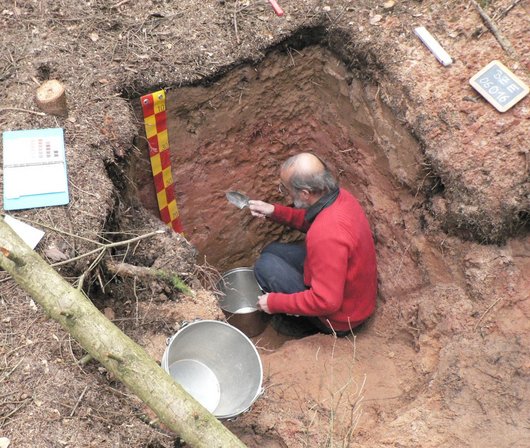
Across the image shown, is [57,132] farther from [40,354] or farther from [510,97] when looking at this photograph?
[510,97]

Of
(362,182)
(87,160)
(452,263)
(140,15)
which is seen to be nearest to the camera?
(87,160)

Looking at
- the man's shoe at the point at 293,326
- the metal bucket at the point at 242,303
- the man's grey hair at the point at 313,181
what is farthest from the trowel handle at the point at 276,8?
the man's shoe at the point at 293,326

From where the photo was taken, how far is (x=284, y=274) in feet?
14.6

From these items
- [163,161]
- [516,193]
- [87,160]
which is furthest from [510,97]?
[87,160]

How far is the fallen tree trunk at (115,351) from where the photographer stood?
8.39ft

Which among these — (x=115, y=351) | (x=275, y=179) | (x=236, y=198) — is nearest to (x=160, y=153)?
(x=236, y=198)

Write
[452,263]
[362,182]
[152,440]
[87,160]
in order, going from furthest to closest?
[362,182] < [452,263] < [87,160] < [152,440]

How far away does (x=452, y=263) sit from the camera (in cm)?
409

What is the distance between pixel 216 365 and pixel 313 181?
4.51ft

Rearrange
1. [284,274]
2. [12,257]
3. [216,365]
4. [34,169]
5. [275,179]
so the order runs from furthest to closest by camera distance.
→ [275,179] < [284,274] < [34,169] < [216,365] < [12,257]

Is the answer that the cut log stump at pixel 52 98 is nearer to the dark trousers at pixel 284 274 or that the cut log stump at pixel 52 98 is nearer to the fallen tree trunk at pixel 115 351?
the fallen tree trunk at pixel 115 351

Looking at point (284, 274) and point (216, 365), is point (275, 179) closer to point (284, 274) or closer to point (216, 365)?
point (284, 274)

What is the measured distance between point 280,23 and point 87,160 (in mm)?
1912

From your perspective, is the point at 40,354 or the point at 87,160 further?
the point at 87,160
